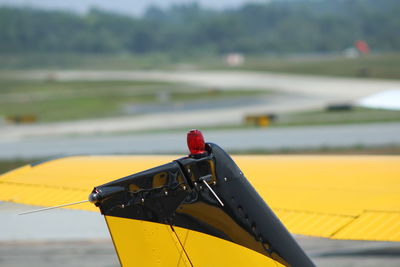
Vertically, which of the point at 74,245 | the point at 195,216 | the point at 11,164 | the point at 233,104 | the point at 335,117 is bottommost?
the point at 195,216

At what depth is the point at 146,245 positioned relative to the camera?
6.58 meters

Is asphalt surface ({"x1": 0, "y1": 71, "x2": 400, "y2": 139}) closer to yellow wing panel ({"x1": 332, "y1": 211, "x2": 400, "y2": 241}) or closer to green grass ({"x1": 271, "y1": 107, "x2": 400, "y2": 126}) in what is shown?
green grass ({"x1": 271, "y1": 107, "x2": 400, "y2": 126})

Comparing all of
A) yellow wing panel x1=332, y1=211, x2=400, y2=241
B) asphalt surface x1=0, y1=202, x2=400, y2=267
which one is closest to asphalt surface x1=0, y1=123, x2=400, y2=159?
asphalt surface x1=0, y1=202, x2=400, y2=267

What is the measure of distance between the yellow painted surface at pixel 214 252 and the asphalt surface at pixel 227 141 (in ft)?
81.9

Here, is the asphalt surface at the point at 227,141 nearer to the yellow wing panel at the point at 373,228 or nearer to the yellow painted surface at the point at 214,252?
the yellow wing panel at the point at 373,228

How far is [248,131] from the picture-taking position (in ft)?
131

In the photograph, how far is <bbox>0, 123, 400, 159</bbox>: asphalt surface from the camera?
110 feet

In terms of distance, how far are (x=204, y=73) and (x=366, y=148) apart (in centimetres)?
8254

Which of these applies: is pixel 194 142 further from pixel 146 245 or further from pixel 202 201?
pixel 146 245

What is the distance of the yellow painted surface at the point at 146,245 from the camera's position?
6559 mm

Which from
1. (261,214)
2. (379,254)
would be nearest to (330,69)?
(379,254)

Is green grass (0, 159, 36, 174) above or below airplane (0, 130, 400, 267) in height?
above

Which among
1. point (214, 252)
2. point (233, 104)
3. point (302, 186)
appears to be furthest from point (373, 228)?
point (233, 104)

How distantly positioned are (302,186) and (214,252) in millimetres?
4147
